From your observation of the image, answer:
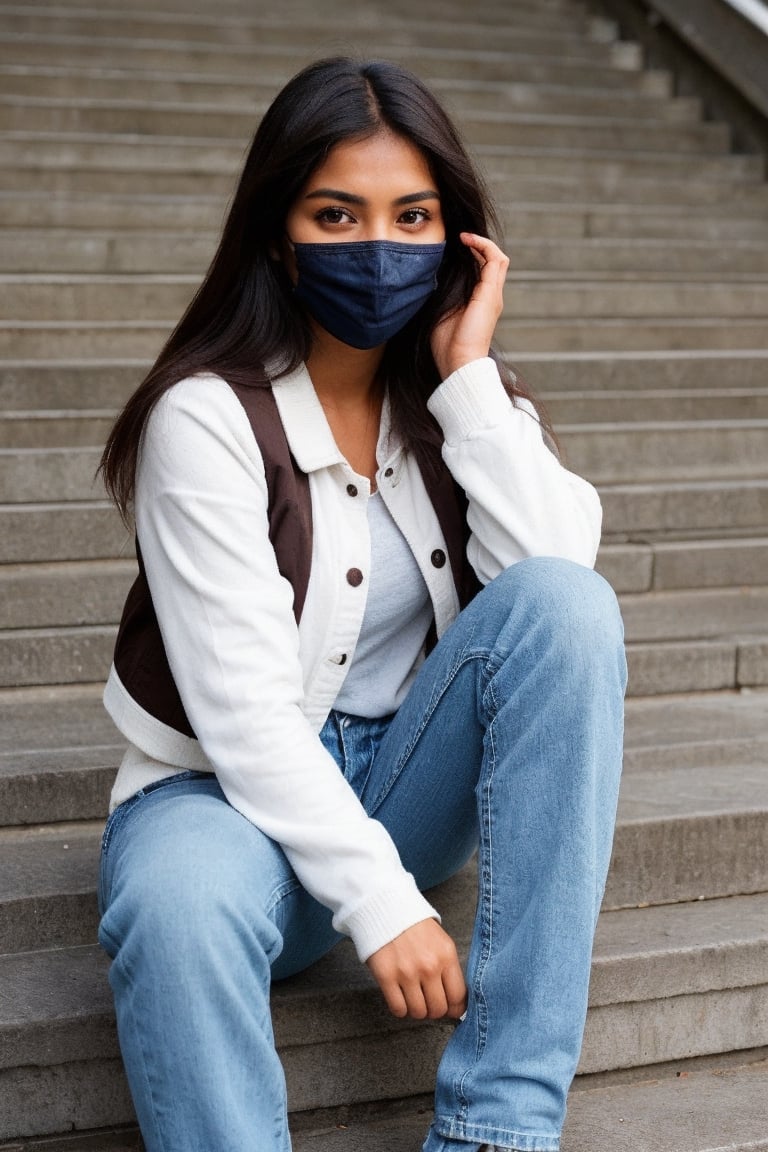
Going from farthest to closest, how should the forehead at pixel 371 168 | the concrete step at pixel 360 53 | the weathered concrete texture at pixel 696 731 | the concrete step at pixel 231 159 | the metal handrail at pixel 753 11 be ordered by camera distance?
the metal handrail at pixel 753 11, the concrete step at pixel 360 53, the concrete step at pixel 231 159, the weathered concrete texture at pixel 696 731, the forehead at pixel 371 168

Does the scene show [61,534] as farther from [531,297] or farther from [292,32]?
[292,32]

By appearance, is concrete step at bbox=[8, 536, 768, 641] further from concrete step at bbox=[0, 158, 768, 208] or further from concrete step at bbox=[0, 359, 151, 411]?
concrete step at bbox=[0, 158, 768, 208]

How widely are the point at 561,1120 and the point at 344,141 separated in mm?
1413

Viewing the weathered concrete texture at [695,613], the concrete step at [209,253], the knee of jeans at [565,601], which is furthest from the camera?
the concrete step at [209,253]

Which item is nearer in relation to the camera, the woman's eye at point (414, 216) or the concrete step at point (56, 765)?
the woman's eye at point (414, 216)

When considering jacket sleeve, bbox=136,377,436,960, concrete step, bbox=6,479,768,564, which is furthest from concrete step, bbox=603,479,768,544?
jacket sleeve, bbox=136,377,436,960

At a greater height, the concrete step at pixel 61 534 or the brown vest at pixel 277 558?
the brown vest at pixel 277 558

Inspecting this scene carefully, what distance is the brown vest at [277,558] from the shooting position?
2.13 m

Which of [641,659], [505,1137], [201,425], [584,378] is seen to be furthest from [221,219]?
[505,1137]

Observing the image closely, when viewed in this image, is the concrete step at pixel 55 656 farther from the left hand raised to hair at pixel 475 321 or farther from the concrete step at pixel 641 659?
the left hand raised to hair at pixel 475 321

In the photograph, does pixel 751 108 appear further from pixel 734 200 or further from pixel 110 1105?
pixel 110 1105

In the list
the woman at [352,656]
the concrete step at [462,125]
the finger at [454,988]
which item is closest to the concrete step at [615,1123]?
the woman at [352,656]

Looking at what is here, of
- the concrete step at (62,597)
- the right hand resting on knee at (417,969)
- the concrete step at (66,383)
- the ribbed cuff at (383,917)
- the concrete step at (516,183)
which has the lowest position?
the concrete step at (62,597)

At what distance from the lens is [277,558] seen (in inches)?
83.9
